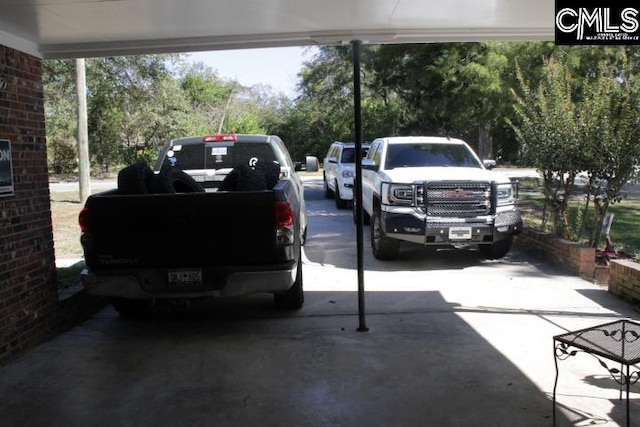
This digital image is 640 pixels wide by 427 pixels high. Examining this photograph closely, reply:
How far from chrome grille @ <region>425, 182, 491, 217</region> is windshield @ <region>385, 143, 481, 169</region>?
1.26 metres

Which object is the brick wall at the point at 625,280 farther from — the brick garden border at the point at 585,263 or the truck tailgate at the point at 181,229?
the truck tailgate at the point at 181,229

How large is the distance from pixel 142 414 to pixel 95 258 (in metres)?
1.63

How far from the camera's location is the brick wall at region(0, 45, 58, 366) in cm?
502

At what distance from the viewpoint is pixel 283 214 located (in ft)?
16.9

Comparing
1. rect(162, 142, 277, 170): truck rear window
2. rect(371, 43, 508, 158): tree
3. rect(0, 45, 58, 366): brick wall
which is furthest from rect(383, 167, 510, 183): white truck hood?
rect(0, 45, 58, 366): brick wall

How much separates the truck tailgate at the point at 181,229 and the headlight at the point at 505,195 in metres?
4.56


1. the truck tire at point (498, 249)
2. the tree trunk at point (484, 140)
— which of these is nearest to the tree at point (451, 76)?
the tree trunk at point (484, 140)

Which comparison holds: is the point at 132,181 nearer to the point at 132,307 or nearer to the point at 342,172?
the point at 132,307

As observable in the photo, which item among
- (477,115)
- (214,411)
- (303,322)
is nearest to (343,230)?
(477,115)

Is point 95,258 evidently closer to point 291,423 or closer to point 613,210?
point 291,423

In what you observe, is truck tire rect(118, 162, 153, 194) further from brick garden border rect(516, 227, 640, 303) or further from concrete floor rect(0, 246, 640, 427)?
brick garden border rect(516, 227, 640, 303)

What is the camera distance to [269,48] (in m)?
6.14

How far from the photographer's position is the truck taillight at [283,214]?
5137 mm

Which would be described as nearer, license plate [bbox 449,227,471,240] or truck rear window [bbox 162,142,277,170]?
license plate [bbox 449,227,471,240]
